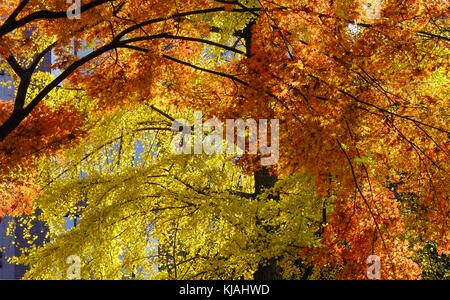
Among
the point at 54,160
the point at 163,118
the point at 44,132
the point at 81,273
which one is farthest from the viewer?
the point at 54,160

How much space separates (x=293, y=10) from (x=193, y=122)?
4.87m

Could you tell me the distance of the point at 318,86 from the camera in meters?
6.99

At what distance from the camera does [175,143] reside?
1167 cm

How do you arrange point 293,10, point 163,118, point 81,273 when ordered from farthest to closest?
1. point 163,118
2. point 81,273
3. point 293,10

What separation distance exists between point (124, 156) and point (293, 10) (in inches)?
289

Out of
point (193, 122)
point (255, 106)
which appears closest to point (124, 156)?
point (193, 122)

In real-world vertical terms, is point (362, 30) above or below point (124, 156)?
above

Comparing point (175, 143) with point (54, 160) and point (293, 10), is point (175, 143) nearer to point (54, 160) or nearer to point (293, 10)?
point (54, 160)

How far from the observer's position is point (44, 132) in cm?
965

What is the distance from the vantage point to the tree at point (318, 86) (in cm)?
699

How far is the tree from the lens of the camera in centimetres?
699

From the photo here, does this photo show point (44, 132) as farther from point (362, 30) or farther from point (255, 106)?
point (362, 30)
